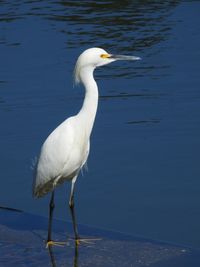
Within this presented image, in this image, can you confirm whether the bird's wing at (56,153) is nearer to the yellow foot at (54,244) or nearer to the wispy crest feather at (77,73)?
the wispy crest feather at (77,73)

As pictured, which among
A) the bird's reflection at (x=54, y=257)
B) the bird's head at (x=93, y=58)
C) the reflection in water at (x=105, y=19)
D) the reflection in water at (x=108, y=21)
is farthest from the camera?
the reflection in water at (x=105, y=19)

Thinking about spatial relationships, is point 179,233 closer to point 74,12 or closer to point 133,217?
point 133,217

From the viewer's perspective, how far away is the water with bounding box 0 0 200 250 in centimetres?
802

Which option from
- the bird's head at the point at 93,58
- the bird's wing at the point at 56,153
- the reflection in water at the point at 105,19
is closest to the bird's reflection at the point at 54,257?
the bird's wing at the point at 56,153

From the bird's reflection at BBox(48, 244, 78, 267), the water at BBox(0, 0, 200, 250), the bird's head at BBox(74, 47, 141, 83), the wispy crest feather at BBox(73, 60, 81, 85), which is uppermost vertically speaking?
the bird's head at BBox(74, 47, 141, 83)

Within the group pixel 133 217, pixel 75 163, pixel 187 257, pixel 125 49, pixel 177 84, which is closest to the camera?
Answer: pixel 187 257

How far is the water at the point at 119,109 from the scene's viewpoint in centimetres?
802

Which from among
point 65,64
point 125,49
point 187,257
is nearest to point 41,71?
point 65,64

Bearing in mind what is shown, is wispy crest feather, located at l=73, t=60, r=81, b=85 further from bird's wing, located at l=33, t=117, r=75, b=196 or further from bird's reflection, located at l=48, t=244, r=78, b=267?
bird's reflection, located at l=48, t=244, r=78, b=267

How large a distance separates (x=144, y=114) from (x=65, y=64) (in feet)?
8.93

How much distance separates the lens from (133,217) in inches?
304

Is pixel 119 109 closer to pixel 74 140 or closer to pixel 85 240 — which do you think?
pixel 74 140

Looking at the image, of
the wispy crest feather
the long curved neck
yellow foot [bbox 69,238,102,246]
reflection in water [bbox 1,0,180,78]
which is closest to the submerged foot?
yellow foot [bbox 69,238,102,246]

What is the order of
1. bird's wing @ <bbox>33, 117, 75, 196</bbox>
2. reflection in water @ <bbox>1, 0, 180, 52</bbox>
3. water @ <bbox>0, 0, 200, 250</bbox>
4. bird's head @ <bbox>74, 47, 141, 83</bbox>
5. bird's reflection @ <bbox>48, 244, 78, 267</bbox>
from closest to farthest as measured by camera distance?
bird's reflection @ <bbox>48, 244, 78, 267</bbox> → bird's head @ <bbox>74, 47, 141, 83</bbox> → bird's wing @ <bbox>33, 117, 75, 196</bbox> → water @ <bbox>0, 0, 200, 250</bbox> → reflection in water @ <bbox>1, 0, 180, 52</bbox>
